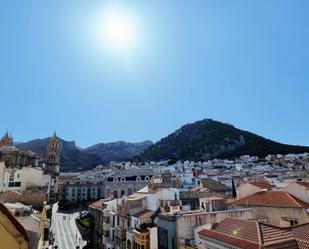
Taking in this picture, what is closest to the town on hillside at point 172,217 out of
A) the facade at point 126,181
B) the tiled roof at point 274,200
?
the tiled roof at point 274,200

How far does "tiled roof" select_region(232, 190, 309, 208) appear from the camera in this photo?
2336cm

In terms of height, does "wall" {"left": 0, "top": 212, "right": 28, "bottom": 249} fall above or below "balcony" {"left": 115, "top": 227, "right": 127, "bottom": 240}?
above

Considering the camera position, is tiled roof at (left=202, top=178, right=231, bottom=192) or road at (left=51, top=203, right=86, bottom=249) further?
tiled roof at (left=202, top=178, right=231, bottom=192)

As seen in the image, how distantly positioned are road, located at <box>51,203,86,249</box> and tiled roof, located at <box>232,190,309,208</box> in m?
35.1

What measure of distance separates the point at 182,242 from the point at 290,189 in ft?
35.1

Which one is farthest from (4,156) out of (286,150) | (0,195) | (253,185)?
(286,150)

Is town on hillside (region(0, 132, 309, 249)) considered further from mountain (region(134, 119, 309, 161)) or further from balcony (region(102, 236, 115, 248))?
mountain (region(134, 119, 309, 161))

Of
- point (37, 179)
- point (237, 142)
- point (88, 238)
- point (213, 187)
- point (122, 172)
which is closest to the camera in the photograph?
point (37, 179)

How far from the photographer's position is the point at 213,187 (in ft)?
177

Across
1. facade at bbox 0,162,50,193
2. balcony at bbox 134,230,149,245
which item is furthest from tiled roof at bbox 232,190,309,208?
facade at bbox 0,162,50,193

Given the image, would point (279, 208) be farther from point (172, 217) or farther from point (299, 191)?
point (172, 217)

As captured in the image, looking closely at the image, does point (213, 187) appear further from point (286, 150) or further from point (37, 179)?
point (286, 150)

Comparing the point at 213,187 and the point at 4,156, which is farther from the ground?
the point at 4,156

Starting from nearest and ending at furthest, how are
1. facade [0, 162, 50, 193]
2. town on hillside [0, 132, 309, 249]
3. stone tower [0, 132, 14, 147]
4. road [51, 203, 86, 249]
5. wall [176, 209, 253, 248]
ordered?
1. town on hillside [0, 132, 309, 249]
2. wall [176, 209, 253, 248]
3. facade [0, 162, 50, 193]
4. road [51, 203, 86, 249]
5. stone tower [0, 132, 14, 147]
